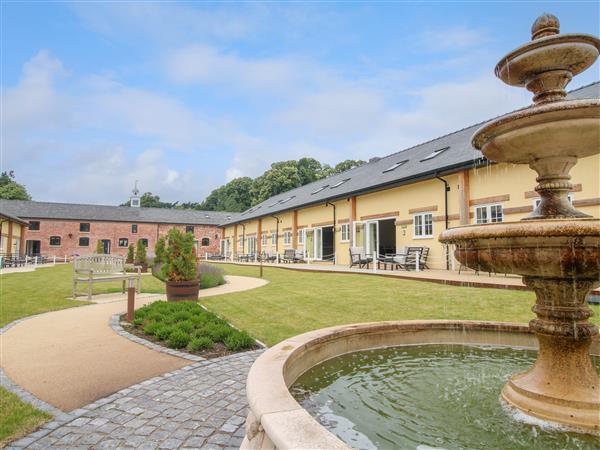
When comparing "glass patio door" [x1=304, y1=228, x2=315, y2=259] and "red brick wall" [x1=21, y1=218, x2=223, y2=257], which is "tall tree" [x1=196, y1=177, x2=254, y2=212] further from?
"glass patio door" [x1=304, y1=228, x2=315, y2=259]

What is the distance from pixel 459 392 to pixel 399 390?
0.52 meters

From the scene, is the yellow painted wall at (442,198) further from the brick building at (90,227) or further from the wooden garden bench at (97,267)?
the brick building at (90,227)

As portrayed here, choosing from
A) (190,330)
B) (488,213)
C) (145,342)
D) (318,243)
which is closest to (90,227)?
(318,243)

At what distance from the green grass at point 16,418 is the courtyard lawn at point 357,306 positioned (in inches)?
114

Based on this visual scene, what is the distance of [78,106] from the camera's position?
14711 mm

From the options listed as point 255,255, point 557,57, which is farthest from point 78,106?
point 255,255

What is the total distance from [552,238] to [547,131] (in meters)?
0.96

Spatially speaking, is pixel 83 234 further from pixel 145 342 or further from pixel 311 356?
pixel 311 356

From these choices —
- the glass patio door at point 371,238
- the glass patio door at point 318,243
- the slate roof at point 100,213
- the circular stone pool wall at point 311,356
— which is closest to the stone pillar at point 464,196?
the glass patio door at point 371,238

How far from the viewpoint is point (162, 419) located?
272 cm

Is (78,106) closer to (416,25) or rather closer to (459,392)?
(416,25)

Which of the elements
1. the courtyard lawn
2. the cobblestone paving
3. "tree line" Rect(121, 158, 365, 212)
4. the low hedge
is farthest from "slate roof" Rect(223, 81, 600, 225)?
"tree line" Rect(121, 158, 365, 212)

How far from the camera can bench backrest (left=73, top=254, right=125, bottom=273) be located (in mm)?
9664

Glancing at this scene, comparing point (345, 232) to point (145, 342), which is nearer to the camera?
point (145, 342)
